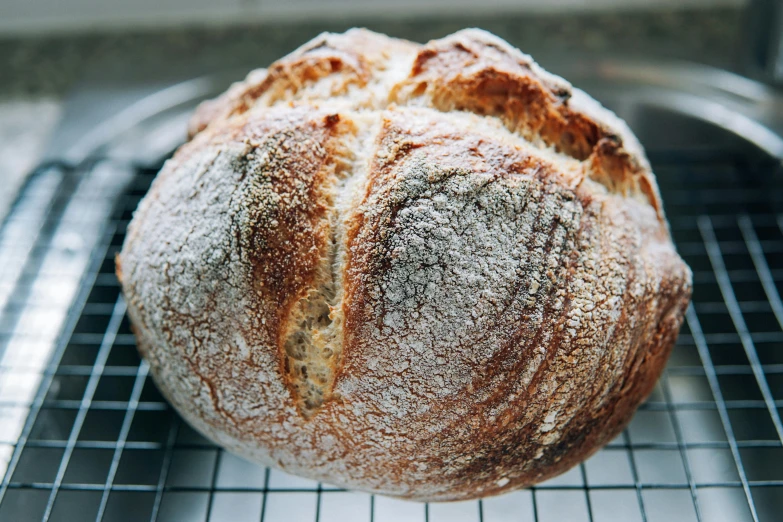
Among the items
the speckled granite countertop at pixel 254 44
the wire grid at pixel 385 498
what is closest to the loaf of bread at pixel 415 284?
the wire grid at pixel 385 498

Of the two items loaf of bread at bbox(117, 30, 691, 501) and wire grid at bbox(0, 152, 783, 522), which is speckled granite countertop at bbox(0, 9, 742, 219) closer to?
wire grid at bbox(0, 152, 783, 522)

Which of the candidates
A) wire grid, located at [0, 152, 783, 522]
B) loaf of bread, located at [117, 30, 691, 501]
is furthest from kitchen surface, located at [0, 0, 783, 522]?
loaf of bread, located at [117, 30, 691, 501]

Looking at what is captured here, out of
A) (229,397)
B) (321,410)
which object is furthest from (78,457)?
(321,410)

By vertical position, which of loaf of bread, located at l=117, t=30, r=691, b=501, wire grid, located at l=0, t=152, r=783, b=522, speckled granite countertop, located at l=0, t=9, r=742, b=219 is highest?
loaf of bread, located at l=117, t=30, r=691, b=501

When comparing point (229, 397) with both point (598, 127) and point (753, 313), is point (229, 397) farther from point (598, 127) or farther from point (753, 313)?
point (753, 313)

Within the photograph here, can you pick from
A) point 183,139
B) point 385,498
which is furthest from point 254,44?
point 385,498

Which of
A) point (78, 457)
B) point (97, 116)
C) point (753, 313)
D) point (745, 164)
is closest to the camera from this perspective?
point (78, 457)
